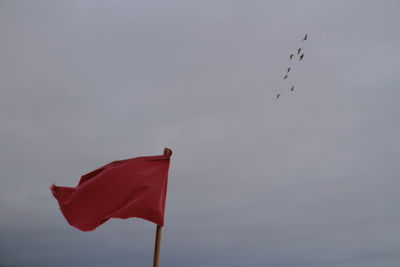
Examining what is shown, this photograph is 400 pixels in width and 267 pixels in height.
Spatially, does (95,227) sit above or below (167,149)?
below

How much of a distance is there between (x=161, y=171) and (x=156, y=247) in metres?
5.39

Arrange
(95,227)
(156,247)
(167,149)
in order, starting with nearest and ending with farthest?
(156,247) → (95,227) → (167,149)

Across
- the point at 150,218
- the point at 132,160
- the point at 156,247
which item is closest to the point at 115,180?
the point at 132,160

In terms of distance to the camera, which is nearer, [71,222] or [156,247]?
[156,247]

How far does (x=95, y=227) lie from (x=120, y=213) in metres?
1.51

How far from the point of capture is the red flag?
2195 centimetres

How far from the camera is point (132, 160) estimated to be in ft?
75.6

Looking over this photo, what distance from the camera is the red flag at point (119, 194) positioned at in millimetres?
21953

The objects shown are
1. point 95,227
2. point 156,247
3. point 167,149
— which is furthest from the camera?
point 167,149

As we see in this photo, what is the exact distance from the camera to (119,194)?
22.3 m

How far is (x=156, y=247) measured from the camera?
18.4 m

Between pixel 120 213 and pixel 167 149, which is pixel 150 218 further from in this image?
pixel 167 149

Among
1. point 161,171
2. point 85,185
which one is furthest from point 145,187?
point 85,185

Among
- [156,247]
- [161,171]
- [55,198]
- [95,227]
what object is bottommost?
[156,247]
